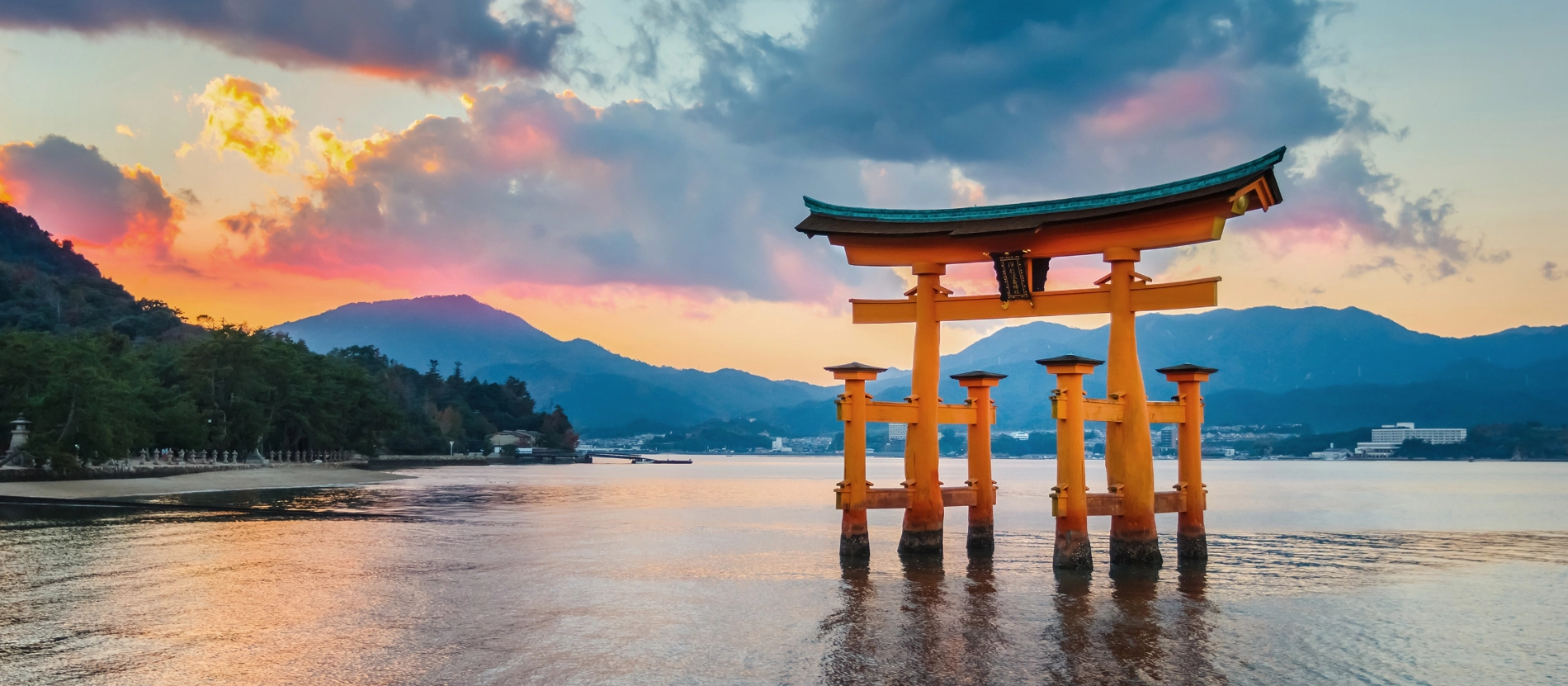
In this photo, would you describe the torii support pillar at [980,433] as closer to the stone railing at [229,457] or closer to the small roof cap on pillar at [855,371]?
the small roof cap on pillar at [855,371]

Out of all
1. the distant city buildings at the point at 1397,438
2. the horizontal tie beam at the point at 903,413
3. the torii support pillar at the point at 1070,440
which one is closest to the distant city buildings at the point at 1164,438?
the distant city buildings at the point at 1397,438

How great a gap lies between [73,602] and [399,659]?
23.0 ft

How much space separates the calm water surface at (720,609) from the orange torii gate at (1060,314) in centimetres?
130

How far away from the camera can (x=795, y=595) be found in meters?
18.6

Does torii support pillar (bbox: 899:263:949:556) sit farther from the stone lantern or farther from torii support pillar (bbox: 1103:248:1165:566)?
the stone lantern

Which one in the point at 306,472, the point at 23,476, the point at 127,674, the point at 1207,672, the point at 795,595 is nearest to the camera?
the point at 127,674

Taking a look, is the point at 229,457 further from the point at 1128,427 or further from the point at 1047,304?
the point at 1128,427

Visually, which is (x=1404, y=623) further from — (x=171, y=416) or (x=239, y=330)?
(x=239, y=330)

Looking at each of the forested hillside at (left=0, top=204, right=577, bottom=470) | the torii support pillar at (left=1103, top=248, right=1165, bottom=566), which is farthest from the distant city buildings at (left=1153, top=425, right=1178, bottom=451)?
the torii support pillar at (left=1103, top=248, right=1165, bottom=566)

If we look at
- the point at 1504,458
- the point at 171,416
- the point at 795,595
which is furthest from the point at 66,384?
the point at 1504,458

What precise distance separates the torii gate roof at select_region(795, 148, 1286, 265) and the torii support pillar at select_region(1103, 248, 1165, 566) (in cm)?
65

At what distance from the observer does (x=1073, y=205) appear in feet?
63.2

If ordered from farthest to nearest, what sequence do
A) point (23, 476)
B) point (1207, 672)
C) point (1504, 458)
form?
1. point (1504, 458)
2. point (23, 476)
3. point (1207, 672)

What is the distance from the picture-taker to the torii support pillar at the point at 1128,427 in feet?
60.8
